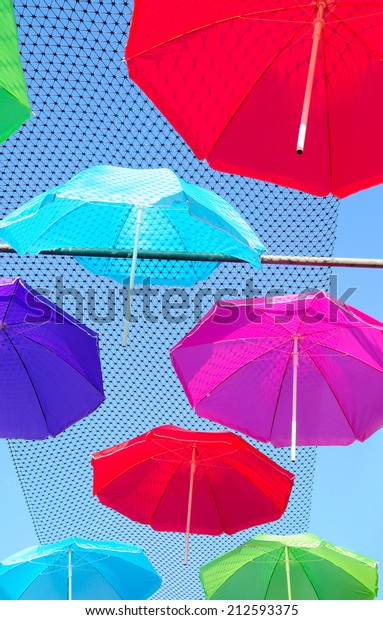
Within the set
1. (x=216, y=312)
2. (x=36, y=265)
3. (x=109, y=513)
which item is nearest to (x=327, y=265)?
(x=216, y=312)

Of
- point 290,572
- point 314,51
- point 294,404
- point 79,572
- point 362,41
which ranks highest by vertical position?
point 362,41

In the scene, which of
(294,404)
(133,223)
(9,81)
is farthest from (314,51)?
(294,404)

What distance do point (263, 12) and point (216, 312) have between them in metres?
1.83

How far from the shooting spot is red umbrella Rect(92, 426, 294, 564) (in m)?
4.76

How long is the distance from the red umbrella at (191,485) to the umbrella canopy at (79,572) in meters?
0.40

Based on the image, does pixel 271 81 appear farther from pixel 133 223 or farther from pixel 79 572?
pixel 79 572

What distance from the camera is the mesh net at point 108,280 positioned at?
3615mm

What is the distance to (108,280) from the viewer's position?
15.0 ft

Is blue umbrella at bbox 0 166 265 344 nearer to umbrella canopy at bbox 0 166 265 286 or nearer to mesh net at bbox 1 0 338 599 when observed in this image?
umbrella canopy at bbox 0 166 265 286

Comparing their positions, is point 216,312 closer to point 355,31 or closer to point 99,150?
point 99,150

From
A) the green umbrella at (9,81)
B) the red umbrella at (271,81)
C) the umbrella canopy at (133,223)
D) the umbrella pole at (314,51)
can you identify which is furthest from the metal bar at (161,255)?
the green umbrella at (9,81)

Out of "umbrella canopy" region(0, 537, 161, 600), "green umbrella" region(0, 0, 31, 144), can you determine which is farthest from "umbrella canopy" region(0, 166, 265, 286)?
"umbrella canopy" region(0, 537, 161, 600)

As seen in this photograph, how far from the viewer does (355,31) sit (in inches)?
117

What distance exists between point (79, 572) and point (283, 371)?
2.25 m
